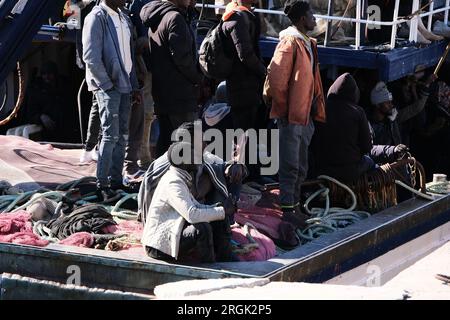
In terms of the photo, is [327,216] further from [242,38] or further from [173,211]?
[173,211]

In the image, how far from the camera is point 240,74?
10383 millimetres

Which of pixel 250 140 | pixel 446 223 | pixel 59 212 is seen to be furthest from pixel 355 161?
pixel 59 212

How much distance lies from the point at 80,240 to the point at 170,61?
1.84 m

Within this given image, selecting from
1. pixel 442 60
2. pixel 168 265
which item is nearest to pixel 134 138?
pixel 168 265

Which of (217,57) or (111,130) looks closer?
(111,130)

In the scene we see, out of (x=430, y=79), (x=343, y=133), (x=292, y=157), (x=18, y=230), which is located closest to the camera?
(x=18, y=230)

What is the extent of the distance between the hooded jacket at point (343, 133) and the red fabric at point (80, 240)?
240 centimetres

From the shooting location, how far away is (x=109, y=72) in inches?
391

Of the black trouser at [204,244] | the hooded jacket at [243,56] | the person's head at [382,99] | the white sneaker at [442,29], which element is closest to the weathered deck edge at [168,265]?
the black trouser at [204,244]

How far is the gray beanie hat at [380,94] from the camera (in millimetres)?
11906

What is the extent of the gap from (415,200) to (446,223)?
2.15 feet

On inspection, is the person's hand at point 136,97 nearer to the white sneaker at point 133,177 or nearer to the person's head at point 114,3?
the white sneaker at point 133,177

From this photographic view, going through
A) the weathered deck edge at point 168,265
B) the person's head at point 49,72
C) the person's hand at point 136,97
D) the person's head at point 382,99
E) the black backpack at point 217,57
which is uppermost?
the black backpack at point 217,57
